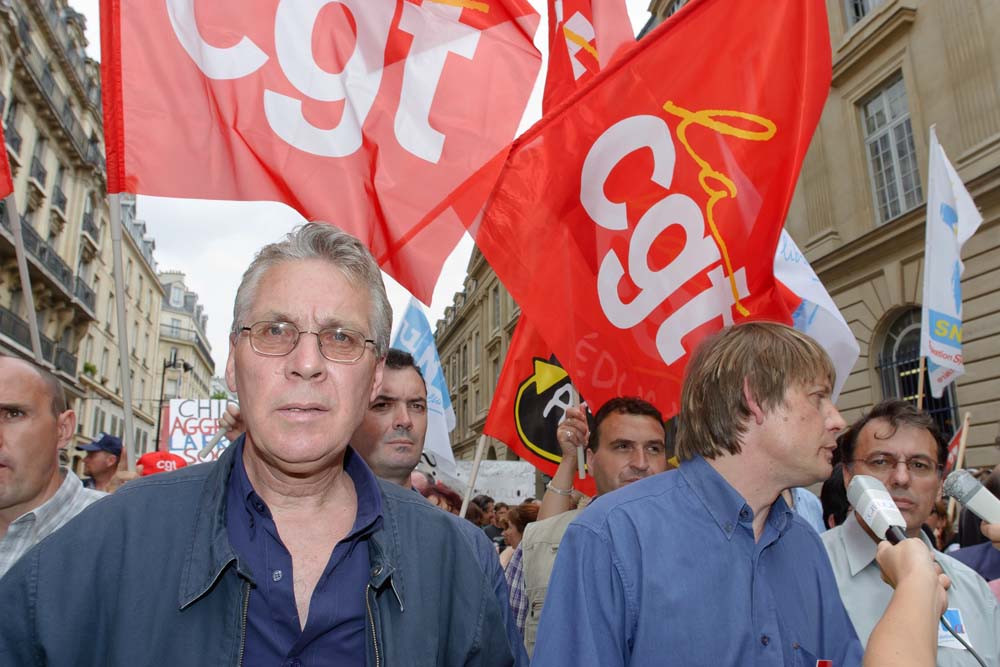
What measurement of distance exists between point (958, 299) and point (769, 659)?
21.2ft

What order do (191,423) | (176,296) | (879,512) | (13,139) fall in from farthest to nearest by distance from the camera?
(176,296)
(13,139)
(191,423)
(879,512)

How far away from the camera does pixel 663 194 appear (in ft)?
12.5

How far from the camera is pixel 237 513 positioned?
1743 millimetres

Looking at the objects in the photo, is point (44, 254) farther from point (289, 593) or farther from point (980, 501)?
point (980, 501)

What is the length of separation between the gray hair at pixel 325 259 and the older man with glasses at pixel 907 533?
191 cm

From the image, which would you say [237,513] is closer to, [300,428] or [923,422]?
[300,428]

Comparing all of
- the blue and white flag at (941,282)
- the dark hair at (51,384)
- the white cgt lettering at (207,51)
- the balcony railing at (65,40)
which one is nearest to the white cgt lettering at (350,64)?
the white cgt lettering at (207,51)

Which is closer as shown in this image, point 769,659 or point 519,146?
point 769,659

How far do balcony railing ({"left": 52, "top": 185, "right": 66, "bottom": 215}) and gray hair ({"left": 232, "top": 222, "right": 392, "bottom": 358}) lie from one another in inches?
1437

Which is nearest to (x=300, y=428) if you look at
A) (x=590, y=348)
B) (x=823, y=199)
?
(x=590, y=348)

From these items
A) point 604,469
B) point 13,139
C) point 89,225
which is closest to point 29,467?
point 604,469

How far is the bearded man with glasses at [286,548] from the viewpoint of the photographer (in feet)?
4.99

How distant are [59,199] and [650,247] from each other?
36.3m

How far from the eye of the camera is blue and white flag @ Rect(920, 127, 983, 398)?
696 centimetres
